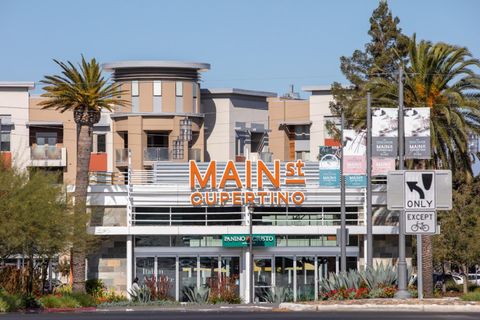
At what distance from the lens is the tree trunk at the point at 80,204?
177ft

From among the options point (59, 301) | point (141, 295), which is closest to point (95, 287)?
point (141, 295)

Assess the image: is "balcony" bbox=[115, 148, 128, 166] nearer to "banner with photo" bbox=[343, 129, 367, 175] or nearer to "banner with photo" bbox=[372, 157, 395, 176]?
"banner with photo" bbox=[343, 129, 367, 175]

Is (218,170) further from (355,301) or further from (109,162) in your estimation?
(109,162)

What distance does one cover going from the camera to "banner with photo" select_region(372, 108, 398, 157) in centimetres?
4356

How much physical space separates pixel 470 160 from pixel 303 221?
9940 millimetres

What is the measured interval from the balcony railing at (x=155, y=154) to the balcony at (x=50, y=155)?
241 inches

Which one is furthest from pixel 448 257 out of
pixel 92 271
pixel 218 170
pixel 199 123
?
pixel 199 123

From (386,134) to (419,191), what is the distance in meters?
7.35

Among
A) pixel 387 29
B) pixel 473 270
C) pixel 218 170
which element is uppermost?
pixel 387 29

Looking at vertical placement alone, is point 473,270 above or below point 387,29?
below

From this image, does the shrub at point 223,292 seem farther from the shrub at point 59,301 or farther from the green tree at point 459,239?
the green tree at point 459,239

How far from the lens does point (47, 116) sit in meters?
90.6

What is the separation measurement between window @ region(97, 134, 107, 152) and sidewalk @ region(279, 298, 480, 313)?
58259 millimetres

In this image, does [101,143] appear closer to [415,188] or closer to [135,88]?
[135,88]
